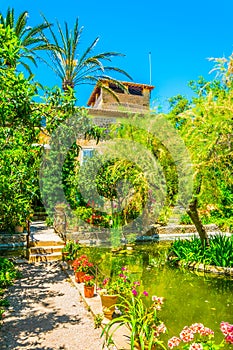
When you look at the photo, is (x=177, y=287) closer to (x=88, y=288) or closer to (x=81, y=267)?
(x=81, y=267)

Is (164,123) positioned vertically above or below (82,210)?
above

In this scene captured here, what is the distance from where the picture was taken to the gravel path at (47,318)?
4730 mm

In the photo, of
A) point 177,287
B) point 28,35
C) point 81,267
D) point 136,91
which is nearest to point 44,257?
point 81,267

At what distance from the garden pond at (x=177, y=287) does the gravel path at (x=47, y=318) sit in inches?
47.1

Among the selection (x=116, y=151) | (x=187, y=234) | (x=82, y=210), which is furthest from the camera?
(x=187, y=234)

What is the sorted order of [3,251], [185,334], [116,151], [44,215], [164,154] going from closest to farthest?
[185,334], [164,154], [3,251], [116,151], [44,215]

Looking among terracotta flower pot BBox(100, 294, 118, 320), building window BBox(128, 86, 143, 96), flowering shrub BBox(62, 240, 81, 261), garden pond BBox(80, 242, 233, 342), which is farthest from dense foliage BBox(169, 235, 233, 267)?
building window BBox(128, 86, 143, 96)

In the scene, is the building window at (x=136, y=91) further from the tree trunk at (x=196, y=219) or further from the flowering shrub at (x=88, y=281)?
the flowering shrub at (x=88, y=281)

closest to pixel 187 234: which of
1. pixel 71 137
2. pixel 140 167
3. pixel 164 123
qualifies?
pixel 140 167

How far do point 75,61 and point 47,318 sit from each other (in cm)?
1635

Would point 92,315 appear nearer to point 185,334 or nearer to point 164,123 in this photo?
point 185,334

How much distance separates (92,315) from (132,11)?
10629 millimetres

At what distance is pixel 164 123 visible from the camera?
12242 mm

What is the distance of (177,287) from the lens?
8.11 m
